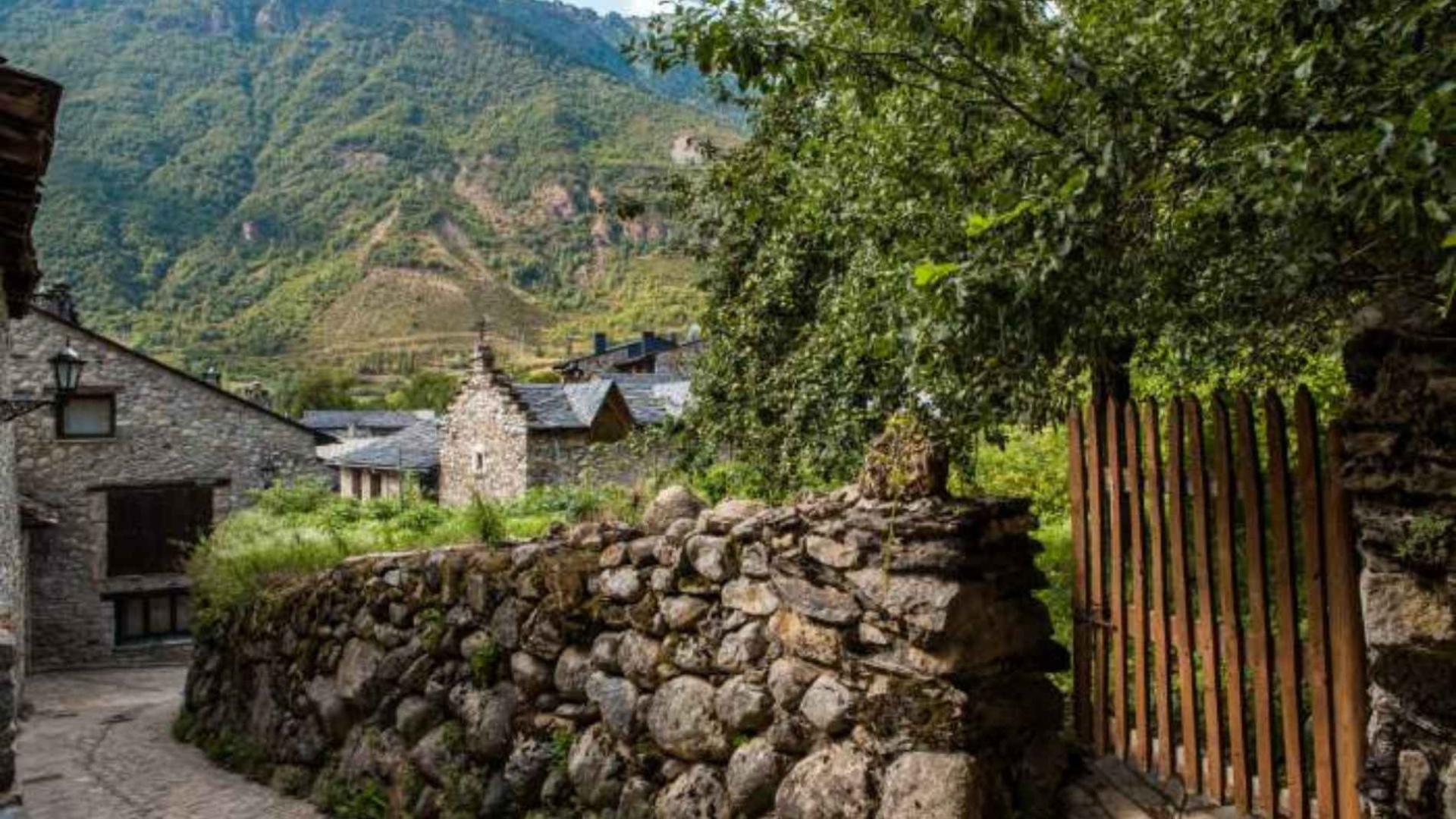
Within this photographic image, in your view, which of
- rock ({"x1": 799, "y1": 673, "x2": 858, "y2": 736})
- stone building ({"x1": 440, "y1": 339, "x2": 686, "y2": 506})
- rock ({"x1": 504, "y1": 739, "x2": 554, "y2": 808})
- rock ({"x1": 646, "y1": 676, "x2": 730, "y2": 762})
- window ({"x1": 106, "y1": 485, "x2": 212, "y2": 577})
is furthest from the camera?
window ({"x1": 106, "y1": 485, "x2": 212, "y2": 577})

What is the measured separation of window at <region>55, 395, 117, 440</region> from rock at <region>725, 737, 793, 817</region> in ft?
65.6

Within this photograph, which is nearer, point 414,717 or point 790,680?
point 790,680

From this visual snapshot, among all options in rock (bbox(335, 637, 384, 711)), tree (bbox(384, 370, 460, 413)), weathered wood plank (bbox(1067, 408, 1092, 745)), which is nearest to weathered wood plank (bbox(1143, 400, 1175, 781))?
weathered wood plank (bbox(1067, 408, 1092, 745))

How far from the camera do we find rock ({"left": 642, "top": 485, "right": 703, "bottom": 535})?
224 inches

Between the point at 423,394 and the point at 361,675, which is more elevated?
the point at 423,394

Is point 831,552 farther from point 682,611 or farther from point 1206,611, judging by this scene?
point 1206,611

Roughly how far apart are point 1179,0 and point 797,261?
4.90 meters

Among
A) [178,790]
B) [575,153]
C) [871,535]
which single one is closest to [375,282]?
[575,153]

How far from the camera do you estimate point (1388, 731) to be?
268 centimetres

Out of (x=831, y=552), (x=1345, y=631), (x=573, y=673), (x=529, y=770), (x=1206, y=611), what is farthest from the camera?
(x=529, y=770)

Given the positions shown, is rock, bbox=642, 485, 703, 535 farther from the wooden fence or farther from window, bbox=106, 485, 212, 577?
window, bbox=106, 485, 212, 577

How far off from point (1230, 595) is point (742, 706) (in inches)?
86.3

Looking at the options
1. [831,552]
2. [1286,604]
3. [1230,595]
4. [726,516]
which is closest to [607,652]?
[726,516]

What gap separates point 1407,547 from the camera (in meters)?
2.57
